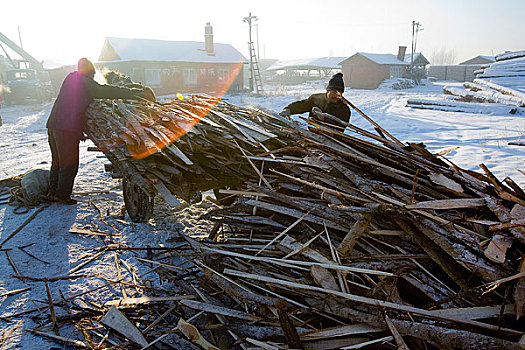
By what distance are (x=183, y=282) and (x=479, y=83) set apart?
783 inches

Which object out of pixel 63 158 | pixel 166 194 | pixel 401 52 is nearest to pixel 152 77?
pixel 63 158

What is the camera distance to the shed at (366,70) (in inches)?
1560

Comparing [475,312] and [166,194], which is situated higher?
[166,194]

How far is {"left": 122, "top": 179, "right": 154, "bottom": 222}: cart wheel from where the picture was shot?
4.52 m

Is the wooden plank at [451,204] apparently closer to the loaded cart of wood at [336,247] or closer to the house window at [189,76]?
the loaded cart of wood at [336,247]

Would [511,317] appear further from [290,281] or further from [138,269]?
[138,269]

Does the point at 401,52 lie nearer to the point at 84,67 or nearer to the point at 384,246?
the point at 84,67

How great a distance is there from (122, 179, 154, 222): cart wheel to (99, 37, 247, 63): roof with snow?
24501 millimetres

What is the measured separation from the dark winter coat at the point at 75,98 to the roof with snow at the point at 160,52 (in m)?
23.4

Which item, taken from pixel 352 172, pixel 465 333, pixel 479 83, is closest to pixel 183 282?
pixel 352 172

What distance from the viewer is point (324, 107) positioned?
5.21 metres

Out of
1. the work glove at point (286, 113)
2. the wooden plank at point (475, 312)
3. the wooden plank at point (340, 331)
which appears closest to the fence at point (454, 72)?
the work glove at point (286, 113)

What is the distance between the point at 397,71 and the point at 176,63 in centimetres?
3188

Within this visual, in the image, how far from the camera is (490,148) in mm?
7539
